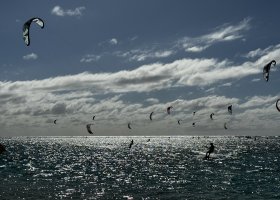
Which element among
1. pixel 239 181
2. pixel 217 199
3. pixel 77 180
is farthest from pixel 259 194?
pixel 77 180

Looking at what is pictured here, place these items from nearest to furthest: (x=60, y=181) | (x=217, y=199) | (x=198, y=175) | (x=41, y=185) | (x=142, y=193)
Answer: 1. (x=217, y=199)
2. (x=142, y=193)
3. (x=41, y=185)
4. (x=60, y=181)
5. (x=198, y=175)

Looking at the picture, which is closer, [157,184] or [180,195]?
[180,195]

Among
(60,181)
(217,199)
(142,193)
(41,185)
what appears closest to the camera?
(217,199)

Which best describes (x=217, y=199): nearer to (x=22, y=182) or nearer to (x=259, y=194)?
(x=259, y=194)

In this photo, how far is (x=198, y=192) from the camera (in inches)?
1446

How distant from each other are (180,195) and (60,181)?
15.8 metres

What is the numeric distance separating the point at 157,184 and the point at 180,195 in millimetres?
7424

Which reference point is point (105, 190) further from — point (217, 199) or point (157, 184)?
point (217, 199)

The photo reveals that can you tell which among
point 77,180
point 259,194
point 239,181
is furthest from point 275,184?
point 77,180

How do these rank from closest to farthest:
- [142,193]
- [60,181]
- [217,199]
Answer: [217,199]
[142,193]
[60,181]

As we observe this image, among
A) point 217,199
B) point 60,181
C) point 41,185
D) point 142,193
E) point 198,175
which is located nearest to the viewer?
point 217,199

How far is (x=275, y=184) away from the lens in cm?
4309

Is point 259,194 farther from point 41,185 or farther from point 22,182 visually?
point 22,182

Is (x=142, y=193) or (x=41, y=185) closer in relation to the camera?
(x=142, y=193)
